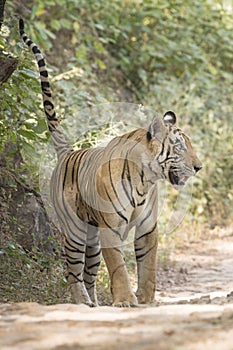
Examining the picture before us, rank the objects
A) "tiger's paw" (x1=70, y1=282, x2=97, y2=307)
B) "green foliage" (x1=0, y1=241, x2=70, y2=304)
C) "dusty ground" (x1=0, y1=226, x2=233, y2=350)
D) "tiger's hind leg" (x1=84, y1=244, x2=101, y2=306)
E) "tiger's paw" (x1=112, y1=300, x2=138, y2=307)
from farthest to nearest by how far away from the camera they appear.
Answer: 1. "tiger's hind leg" (x1=84, y1=244, x2=101, y2=306)
2. "green foliage" (x1=0, y1=241, x2=70, y2=304)
3. "tiger's paw" (x1=70, y1=282, x2=97, y2=307)
4. "tiger's paw" (x1=112, y1=300, x2=138, y2=307)
5. "dusty ground" (x1=0, y1=226, x2=233, y2=350)

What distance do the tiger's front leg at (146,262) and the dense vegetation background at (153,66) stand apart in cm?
205

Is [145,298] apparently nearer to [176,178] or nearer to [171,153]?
[176,178]

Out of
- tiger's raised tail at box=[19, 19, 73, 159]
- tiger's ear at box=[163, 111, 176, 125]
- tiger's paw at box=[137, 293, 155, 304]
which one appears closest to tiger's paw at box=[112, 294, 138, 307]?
tiger's paw at box=[137, 293, 155, 304]

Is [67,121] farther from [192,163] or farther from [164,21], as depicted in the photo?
[164,21]

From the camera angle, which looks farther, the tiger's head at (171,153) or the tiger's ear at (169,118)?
the tiger's ear at (169,118)

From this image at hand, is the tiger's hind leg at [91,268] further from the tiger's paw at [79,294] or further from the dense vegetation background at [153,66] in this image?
the dense vegetation background at [153,66]

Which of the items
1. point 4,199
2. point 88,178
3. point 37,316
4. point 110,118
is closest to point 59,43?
point 110,118

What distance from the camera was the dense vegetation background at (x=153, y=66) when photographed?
1125 cm

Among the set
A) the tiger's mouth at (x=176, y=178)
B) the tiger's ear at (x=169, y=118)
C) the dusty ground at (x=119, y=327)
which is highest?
the tiger's ear at (x=169, y=118)

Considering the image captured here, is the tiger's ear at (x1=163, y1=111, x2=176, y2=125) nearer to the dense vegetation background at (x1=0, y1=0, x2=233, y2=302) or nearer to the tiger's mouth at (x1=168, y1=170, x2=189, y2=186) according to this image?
the tiger's mouth at (x1=168, y1=170, x2=189, y2=186)

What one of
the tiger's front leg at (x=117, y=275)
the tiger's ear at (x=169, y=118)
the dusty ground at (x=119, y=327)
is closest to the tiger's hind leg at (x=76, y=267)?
the tiger's front leg at (x=117, y=275)

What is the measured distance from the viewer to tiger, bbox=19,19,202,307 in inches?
236

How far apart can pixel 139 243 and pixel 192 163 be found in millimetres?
700

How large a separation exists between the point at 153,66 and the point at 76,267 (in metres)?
8.99
